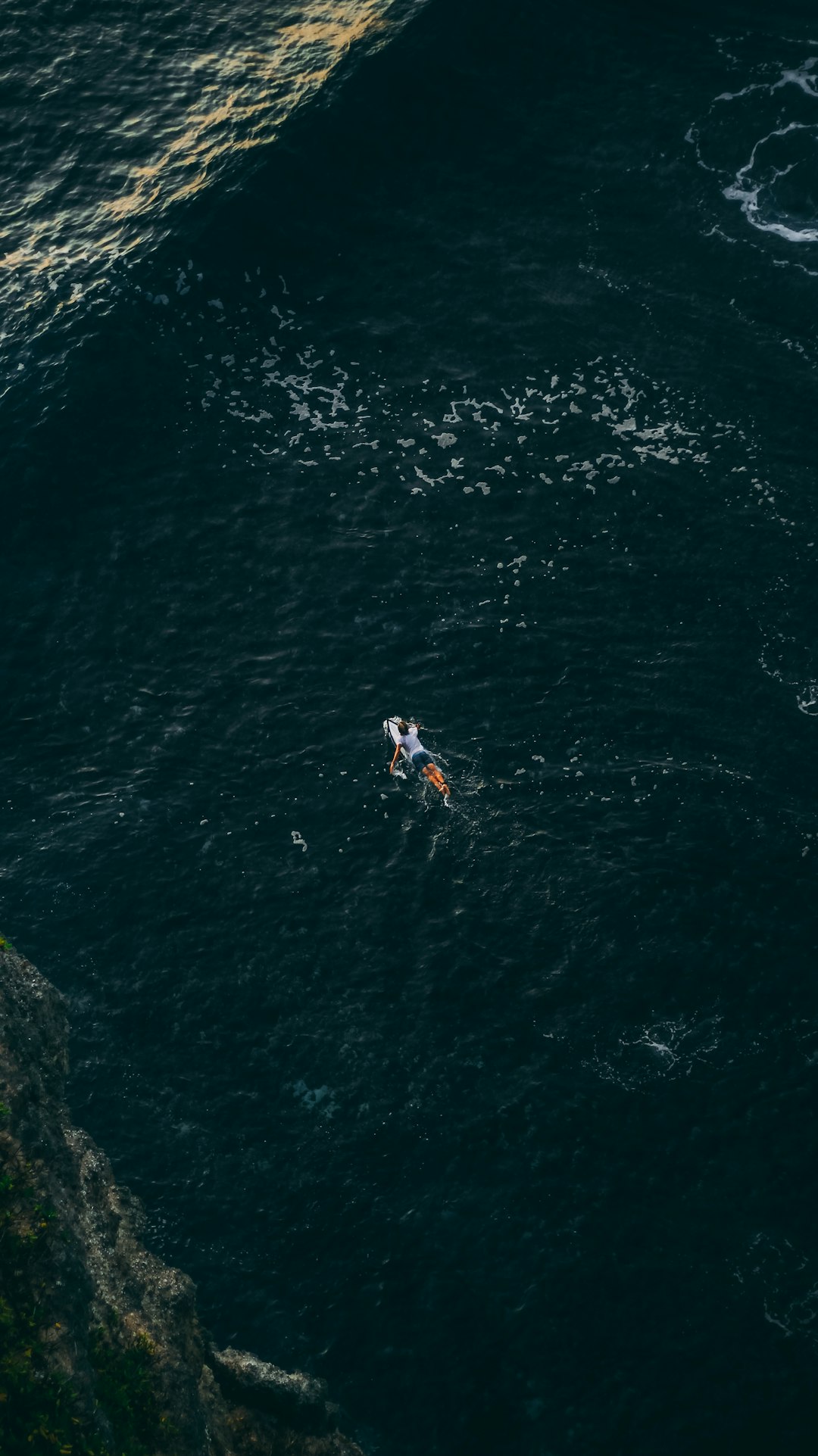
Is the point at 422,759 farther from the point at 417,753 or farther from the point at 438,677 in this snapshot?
the point at 438,677

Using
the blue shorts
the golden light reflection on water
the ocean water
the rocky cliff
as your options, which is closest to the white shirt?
the blue shorts

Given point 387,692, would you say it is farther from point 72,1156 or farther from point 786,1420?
point 786,1420

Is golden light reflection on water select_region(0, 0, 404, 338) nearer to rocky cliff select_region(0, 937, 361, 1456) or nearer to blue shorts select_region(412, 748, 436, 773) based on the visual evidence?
blue shorts select_region(412, 748, 436, 773)

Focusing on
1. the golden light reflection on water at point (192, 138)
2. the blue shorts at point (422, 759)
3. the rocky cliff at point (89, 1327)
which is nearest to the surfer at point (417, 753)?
the blue shorts at point (422, 759)

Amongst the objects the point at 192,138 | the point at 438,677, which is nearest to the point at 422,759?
the point at 438,677

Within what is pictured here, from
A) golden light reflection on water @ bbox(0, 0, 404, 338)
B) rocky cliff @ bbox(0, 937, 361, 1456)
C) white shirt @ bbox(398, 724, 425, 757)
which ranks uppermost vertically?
golden light reflection on water @ bbox(0, 0, 404, 338)

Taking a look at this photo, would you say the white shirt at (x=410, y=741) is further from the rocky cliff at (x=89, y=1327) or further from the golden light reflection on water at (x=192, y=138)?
the golden light reflection on water at (x=192, y=138)
